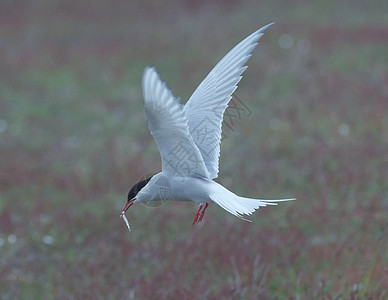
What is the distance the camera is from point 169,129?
331cm

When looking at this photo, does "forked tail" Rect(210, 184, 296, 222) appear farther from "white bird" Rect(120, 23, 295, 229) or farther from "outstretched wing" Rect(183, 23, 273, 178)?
"outstretched wing" Rect(183, 23, 273, 178)

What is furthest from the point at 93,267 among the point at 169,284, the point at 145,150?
the point at 145,150

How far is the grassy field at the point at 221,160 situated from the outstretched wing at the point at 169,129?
1338 mm

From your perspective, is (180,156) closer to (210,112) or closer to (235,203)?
(235,203)

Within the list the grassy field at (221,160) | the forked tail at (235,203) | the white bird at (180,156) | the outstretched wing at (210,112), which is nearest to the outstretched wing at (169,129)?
the white bird at (180,156)

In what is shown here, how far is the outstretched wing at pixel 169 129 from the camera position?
3.09 metres

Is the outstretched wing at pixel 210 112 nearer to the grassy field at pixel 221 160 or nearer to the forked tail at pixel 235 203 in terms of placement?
the forked tail at pixel 235 203

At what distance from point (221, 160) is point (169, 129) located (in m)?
6.02

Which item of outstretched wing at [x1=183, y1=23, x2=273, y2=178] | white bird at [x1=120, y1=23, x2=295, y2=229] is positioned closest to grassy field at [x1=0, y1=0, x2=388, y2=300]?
outstretched wing at [x1=183, y1=23, x2=273, y2=178]

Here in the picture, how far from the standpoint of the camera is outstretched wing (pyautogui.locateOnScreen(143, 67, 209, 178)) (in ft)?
10.1

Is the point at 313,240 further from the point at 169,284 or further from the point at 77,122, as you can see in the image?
the point at 77,122

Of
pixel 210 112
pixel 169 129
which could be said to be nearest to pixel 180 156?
pixel 169 129

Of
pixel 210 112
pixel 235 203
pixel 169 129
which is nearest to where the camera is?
pixel 235 203

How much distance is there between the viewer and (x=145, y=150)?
973cm
